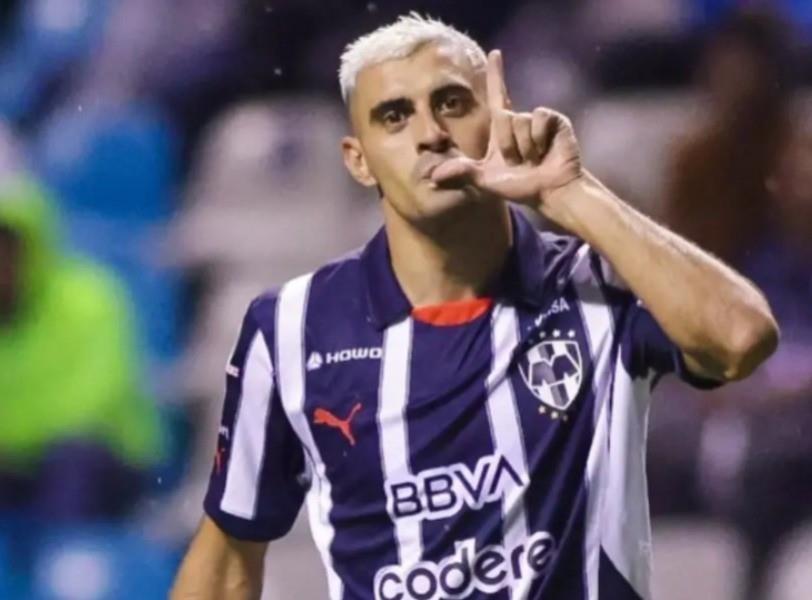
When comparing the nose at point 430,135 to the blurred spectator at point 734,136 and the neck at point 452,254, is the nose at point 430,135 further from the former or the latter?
the blurred spectator at point 734,136

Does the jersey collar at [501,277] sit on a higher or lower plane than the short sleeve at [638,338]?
higher

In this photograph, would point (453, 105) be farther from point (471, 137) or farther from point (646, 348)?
point (646, 348)

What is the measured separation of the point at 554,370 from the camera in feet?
5.84

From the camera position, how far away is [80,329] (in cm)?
298

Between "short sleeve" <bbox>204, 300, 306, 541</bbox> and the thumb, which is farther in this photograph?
"short sleeve" <bbox>204, 300, 306, 541</bbox>

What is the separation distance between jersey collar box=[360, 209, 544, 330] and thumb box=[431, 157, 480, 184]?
0.14 meters

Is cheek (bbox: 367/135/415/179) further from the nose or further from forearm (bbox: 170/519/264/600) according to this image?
forearm (bbox: 170/519/264/600)

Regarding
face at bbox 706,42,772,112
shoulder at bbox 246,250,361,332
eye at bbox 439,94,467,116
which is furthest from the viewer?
face at bbox 706,42,772,112

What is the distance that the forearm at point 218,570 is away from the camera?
194 cm

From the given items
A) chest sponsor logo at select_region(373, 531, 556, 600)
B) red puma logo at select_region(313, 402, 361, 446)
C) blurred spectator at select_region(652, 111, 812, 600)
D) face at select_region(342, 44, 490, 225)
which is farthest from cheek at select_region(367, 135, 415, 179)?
blurred spectator at select_region(652, 111, 812, 600)

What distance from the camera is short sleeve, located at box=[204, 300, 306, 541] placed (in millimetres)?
1892

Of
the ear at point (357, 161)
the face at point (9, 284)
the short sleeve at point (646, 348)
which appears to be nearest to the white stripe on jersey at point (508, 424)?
the short sleeve at point (646, 348)

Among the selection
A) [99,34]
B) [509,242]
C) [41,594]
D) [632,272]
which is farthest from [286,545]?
[632,272]

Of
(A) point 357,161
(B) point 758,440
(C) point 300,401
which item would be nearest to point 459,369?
(C) point 300,401
